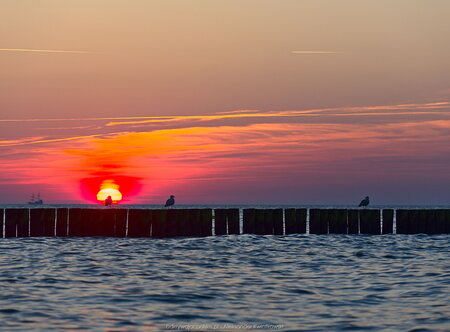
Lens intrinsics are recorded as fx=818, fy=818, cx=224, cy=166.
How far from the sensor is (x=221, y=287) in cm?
1510

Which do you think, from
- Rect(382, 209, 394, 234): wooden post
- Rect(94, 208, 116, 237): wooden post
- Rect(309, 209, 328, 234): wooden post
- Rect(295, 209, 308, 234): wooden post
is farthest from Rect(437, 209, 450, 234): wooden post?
Rect(94, 208, 116, 237): wooden post

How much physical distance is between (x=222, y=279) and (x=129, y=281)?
188 centimetres

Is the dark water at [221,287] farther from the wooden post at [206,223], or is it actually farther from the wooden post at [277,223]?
the wooden post at [277,223]

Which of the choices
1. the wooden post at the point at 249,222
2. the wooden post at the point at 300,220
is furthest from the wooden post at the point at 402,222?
the wooden post at the point at 249,222

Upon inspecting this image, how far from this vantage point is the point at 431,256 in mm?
22484

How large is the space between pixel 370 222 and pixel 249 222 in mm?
4889

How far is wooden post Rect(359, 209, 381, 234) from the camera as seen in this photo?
30.8m

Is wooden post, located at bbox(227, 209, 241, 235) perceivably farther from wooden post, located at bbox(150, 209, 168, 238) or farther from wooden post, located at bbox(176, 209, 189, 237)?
wooden post, located at bbox(150, 209, 168, 238)

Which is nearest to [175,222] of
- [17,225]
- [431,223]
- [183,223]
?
[183,223]

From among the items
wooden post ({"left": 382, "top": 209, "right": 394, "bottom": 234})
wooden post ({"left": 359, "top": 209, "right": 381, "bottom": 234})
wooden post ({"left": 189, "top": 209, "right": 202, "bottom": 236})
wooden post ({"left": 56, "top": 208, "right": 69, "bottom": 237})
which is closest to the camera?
wooden post ({"left": 56, "top": 208, "right": 69, "bottom": 237})

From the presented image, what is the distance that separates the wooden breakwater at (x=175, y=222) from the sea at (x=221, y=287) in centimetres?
189

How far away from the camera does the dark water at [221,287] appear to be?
11.4 meters

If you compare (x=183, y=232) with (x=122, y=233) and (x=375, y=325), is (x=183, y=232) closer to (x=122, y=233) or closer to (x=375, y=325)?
(x=122, y=233)

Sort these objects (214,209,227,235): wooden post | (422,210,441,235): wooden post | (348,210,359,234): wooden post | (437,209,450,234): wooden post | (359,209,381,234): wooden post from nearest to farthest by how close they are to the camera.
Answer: (214,209,227,235): wooden post < (348,210,359,234): wooden post < (359,209,381,234): wooden post < (422,210,441,235): wooden post < (437,209,450,234): wooden post
